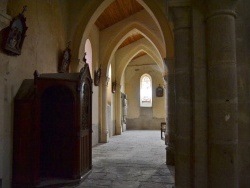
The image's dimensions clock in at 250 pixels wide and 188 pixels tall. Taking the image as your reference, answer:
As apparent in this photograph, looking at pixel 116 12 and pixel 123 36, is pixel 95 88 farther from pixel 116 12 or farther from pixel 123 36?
pixel 116 12

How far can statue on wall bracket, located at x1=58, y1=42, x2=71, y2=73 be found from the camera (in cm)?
641

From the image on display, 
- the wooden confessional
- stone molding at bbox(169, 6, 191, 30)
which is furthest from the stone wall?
stone molding at bbox(169, 6, 191, 30)

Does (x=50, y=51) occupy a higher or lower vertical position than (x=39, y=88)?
higher

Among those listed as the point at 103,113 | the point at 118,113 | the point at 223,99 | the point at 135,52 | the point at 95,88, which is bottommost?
A: the point at 118,113

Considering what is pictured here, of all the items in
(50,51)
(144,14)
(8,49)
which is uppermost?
(144,14)

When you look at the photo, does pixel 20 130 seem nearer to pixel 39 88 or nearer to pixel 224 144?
pixel 39 88

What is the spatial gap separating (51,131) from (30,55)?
1.65 meters

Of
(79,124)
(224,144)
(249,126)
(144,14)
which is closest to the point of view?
(224,144)

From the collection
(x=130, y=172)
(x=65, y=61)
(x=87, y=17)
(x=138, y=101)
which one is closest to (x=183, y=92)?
(x=130, y=172)

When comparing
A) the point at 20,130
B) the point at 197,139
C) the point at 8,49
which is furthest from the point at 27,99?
the point at 197,139

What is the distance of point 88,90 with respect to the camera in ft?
17.4

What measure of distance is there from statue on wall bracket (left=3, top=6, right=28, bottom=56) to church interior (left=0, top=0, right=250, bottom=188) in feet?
0.06

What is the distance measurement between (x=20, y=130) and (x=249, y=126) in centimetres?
363

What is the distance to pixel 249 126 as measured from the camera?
2.73 m
